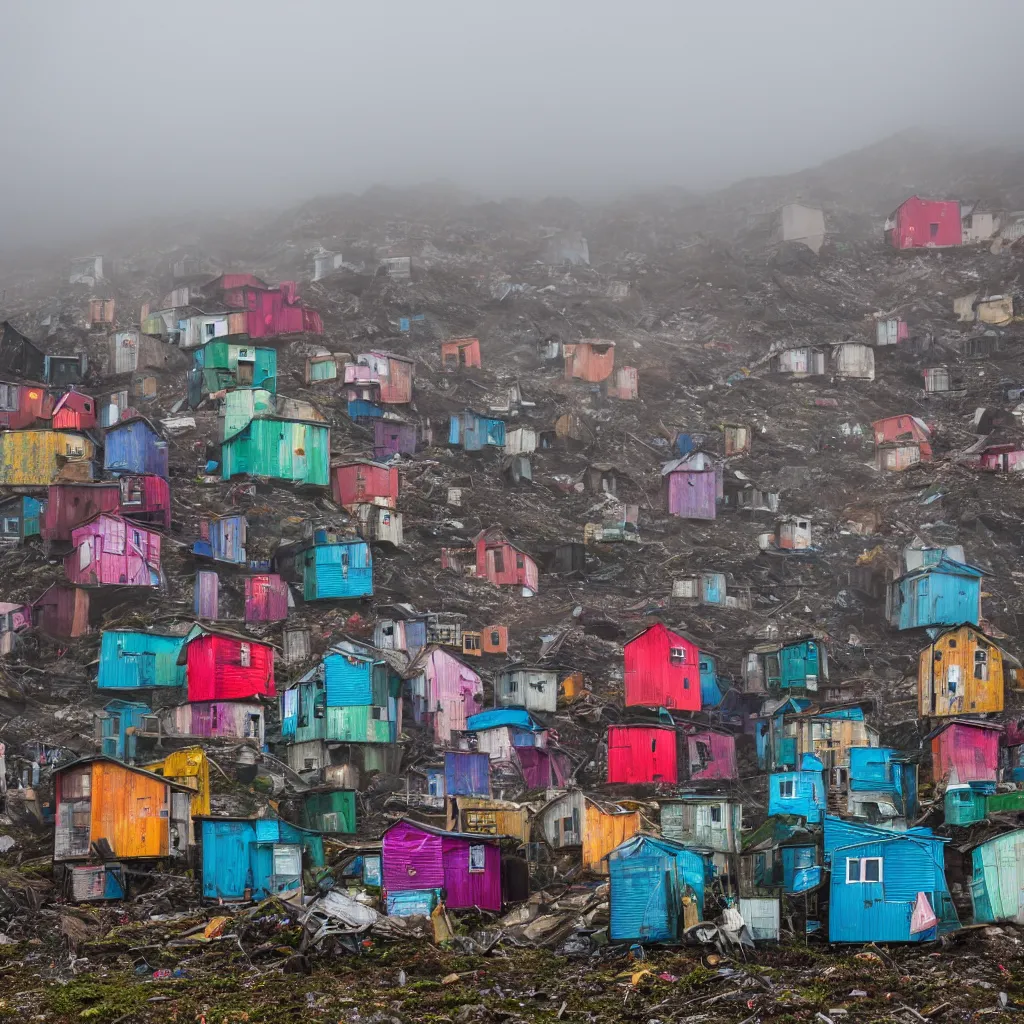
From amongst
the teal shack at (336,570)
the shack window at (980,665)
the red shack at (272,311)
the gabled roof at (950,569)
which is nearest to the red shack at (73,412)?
the red shack at (272,311)

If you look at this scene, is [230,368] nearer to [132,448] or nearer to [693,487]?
[132,448]

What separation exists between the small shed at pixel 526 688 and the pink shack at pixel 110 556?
1457cm

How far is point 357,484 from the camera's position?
67.4m

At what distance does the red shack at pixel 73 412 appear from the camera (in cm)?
7256

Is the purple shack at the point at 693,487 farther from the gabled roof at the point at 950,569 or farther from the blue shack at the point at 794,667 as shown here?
the blue shack at the point at 794,667

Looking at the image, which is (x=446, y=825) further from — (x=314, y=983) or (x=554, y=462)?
(x=554, y=462)

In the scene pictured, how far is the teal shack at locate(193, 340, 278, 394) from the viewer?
7694 cm

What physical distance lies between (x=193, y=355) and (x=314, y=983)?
58.6m

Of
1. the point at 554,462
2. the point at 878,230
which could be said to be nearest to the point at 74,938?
the point at 554,462

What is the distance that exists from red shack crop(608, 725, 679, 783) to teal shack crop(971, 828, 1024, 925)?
16061 mm

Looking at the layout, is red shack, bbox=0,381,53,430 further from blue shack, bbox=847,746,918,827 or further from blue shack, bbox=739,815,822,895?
blue shack, bbox=739,815,822,895

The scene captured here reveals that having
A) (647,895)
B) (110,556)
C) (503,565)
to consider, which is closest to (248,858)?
(647,895)

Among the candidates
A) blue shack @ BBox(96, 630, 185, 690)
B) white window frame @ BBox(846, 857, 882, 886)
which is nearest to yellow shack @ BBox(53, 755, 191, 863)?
blue shack @ BBox(96, 630, 185, 690)

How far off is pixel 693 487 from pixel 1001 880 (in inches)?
1749
